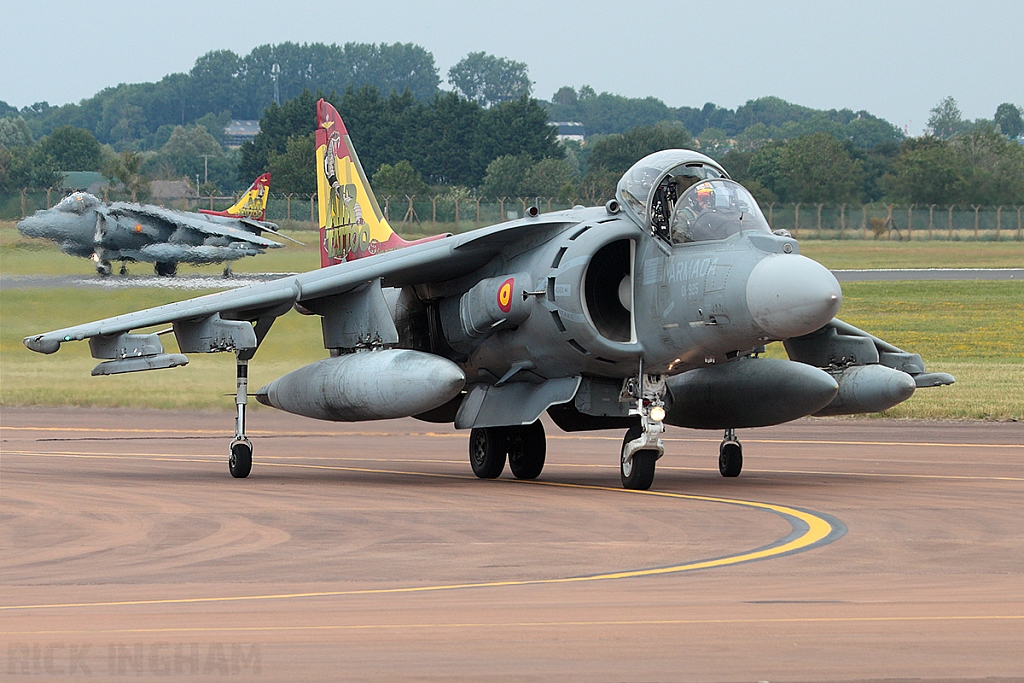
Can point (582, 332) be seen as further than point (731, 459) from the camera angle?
No

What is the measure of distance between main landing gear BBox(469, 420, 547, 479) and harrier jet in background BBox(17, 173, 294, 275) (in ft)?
102

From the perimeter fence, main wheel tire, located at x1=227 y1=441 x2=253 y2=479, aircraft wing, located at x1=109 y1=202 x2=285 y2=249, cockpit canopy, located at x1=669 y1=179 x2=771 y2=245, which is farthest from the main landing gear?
aircraft wing, located at x1=109 y1=202 x2=285 y2=249

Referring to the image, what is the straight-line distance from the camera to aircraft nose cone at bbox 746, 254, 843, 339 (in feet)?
43.5

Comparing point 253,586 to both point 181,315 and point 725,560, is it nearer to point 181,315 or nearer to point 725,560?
point 725,560

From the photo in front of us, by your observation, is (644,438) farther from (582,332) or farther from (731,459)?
(731,459)

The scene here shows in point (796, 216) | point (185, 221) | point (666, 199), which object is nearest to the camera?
point (666, 199)

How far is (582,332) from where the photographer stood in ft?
50.2

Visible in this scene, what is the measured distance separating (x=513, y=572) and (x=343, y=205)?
12.1 m

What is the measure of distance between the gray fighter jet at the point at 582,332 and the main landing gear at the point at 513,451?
23 millimetres

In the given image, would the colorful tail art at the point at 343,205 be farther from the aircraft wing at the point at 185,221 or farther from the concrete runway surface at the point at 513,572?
the aircraft wing at the point at 185,221

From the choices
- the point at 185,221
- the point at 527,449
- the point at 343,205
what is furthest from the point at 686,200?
the point at 185,221

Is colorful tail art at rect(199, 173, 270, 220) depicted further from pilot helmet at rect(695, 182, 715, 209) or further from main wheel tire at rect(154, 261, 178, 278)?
pilot helmet at rect(695, 182, 715, 209)

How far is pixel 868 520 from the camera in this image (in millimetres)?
12578

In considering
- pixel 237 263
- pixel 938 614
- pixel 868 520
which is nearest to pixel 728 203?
pixel 868 520
